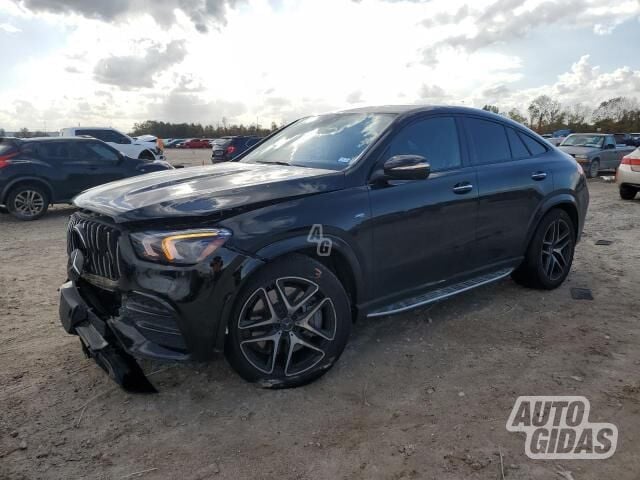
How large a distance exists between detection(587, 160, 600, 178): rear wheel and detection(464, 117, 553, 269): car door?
13976mm

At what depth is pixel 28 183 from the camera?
9578mm

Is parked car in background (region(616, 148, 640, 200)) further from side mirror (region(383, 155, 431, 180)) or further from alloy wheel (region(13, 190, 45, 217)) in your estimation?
alloy wheel (region(13, 190, 45, 217))

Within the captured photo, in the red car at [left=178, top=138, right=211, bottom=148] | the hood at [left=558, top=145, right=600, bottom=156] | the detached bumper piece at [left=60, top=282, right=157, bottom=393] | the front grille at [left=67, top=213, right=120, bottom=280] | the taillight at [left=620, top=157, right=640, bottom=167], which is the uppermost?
the red car at [left=178, top=138, right=211, bottom=148]

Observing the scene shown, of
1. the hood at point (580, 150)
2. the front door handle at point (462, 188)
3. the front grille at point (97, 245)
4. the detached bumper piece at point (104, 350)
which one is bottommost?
the detached bumper piece at point (104, 350)

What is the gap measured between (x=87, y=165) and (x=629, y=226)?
10.1 metres

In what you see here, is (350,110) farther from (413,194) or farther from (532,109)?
(532,109)

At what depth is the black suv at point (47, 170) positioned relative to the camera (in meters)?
9.44

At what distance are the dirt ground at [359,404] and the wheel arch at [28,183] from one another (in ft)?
19.2

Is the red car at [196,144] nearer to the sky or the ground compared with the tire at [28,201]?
nearer to the sky

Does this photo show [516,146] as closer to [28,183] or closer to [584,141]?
[28,183]

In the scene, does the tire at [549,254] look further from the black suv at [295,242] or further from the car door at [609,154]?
the car door at [609,154]

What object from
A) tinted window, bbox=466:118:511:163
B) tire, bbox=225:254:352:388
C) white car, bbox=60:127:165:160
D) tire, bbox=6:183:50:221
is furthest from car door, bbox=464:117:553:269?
white car, bbox=60:127:165:160

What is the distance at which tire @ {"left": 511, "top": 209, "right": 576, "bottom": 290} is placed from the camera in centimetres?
466

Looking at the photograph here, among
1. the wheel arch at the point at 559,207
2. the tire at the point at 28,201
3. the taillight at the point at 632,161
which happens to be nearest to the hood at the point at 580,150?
the taillight at the point at 632,161
